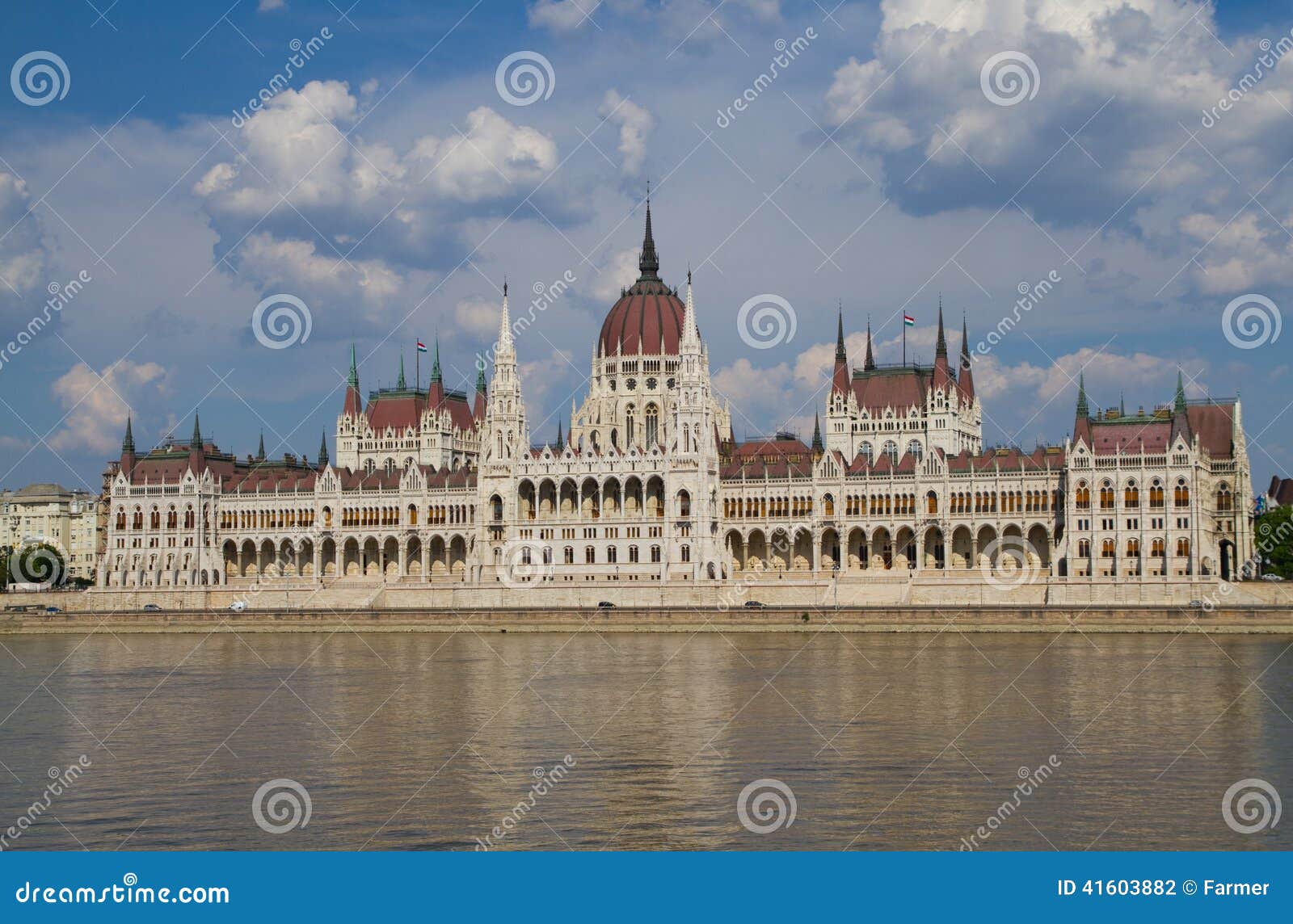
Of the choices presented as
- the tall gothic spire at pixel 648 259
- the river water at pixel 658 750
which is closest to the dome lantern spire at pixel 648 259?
the tall gothic spire at pixel 648 259

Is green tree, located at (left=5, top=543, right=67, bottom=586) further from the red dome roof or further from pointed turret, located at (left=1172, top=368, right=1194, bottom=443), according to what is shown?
pointed turret, located at (left=1172, top=368, right=1194, bottom=443)

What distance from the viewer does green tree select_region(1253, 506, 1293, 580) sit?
9857cm

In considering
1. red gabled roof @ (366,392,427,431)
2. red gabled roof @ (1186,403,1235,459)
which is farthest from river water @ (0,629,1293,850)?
red gabled roof @ (366,392,427,431)

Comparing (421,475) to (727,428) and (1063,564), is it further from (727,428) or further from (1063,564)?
(1063,564)

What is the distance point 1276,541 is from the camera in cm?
10188

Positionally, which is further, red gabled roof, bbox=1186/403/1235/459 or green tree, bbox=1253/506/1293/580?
red gabled roof, bbox=1186/403/1235/459

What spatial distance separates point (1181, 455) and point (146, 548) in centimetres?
7311

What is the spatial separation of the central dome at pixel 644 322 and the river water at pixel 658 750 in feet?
191

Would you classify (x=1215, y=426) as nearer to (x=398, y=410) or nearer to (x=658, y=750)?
(x=398, y=410)

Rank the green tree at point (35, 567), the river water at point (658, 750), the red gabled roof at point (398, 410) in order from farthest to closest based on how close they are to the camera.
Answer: the red gabled roof at point (398, 410) → the green tree at point (35, 567) → the river water at point (658, 750)

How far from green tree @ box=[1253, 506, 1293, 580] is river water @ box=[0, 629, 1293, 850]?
2990cm

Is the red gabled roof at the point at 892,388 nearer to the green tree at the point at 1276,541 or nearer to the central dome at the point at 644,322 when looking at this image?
the central dome at the point at 644,322

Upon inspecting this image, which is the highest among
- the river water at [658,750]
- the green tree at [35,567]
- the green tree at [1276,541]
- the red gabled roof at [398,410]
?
the red gabled roof at [398,410]

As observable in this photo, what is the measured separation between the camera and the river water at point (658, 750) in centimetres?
2995
